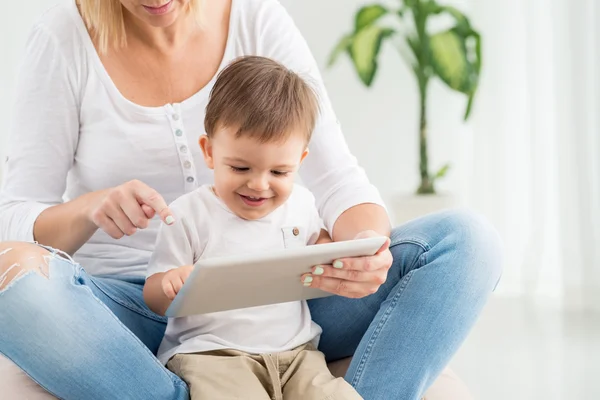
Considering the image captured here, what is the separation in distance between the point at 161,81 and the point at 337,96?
1610 mm

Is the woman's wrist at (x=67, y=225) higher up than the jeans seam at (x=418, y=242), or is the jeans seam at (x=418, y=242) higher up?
the woman's wrist at (x=67, y=225)

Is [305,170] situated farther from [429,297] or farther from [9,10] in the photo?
[9,10]

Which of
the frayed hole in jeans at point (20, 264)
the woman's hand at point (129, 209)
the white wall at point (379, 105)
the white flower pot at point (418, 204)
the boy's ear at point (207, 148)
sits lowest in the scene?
the white flower pot at point (418, 204)

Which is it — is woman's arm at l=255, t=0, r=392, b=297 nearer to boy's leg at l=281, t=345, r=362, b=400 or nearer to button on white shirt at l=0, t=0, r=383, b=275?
button on white shirt at l=0, t=0, r=383, b=275

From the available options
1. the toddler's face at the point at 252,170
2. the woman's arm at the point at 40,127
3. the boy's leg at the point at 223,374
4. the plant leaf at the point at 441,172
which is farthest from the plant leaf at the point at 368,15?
the boy's leg at the point at 223,374

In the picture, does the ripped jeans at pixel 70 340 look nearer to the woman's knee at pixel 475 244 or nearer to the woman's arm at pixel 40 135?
the woman's arm at pixel 40 135

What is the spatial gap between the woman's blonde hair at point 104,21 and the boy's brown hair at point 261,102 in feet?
1.09

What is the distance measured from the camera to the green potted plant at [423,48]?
9.32 feet

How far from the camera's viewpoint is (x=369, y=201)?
5.35ft

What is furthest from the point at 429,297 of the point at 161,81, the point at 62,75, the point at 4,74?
the point at 4,74

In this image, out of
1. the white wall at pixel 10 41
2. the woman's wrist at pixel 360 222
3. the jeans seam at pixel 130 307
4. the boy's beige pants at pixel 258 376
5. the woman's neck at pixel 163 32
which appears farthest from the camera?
the white wall at pixel 10 41

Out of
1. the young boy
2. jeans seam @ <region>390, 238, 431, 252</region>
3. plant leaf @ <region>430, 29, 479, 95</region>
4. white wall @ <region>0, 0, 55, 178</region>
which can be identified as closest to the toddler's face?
the young boy

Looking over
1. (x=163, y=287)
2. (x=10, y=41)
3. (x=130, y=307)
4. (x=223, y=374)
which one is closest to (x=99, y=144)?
(x=130, y=307)

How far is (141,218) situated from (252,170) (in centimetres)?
20
